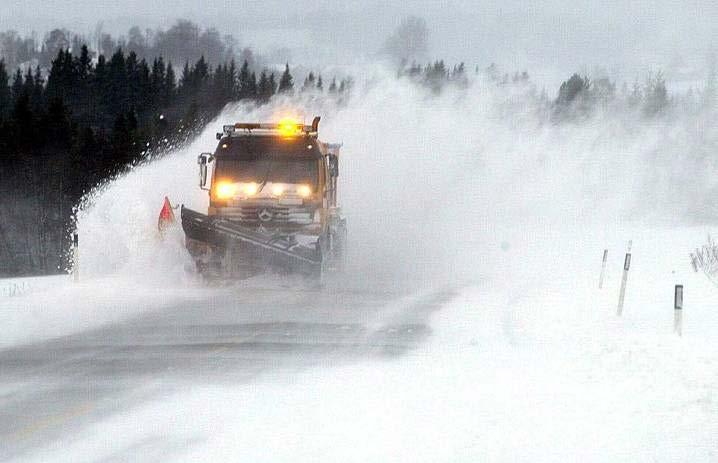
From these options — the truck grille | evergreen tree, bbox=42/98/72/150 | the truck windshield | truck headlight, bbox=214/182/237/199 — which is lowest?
evergreen tree, bbox=42/98/72/150

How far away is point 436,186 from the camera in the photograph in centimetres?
3606

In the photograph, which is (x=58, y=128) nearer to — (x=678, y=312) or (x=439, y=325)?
(x=439, y=325)

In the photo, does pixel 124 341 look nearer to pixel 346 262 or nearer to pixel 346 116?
pixel 346 262

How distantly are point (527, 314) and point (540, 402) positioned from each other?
6.88 meters

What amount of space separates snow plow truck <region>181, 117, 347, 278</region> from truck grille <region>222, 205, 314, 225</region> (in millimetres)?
18

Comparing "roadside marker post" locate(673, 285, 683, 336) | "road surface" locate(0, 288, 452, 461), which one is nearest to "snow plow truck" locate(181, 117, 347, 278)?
"road surface" locate(0, 288, 452, 461)

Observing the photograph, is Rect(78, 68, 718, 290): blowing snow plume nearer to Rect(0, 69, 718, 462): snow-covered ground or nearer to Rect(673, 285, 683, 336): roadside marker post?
Rect(0, 69, 718, 462): snow-covered ground

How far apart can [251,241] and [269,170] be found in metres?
1.56

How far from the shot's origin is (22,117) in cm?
6025

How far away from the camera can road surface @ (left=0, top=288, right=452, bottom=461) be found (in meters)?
7.52

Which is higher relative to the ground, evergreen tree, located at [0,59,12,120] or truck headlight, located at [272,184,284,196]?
truck headlight, located at [272,184,284,196]

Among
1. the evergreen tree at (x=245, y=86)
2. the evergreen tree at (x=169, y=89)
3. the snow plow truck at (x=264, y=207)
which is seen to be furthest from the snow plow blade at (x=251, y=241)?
the evergreen tree at (x=169, y=89)

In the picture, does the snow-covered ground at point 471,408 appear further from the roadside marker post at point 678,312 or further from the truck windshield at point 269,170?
the truck windshield at point 269,170

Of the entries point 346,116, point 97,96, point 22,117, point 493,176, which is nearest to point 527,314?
point 346,116
